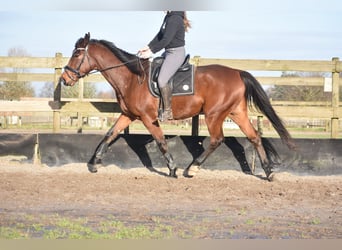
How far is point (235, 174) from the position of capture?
8.94 m

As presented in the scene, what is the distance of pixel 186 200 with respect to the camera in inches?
263

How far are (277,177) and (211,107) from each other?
1729mm

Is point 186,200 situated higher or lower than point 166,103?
lower

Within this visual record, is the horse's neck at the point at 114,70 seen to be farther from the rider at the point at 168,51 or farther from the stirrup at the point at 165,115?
the stirrup at the point at 165,115

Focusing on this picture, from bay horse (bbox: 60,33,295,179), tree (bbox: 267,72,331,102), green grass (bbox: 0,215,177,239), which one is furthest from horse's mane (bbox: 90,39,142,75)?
tree (bbox: 267,72,331,102)

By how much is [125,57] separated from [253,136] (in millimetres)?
2584

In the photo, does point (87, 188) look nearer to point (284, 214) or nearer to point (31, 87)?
point (284, 214)

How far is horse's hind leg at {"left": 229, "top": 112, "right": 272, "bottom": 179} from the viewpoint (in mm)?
8516

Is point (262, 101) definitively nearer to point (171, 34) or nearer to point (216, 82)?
point (216, 82)

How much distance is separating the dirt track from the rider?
1.36 metres

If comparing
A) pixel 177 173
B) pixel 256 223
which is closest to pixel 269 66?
pixel 177 173

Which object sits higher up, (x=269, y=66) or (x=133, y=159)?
(x=269, y=66)

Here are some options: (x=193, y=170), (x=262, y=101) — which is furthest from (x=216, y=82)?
(x=193, y=170)

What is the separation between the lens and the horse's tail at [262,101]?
8461 millimetres
